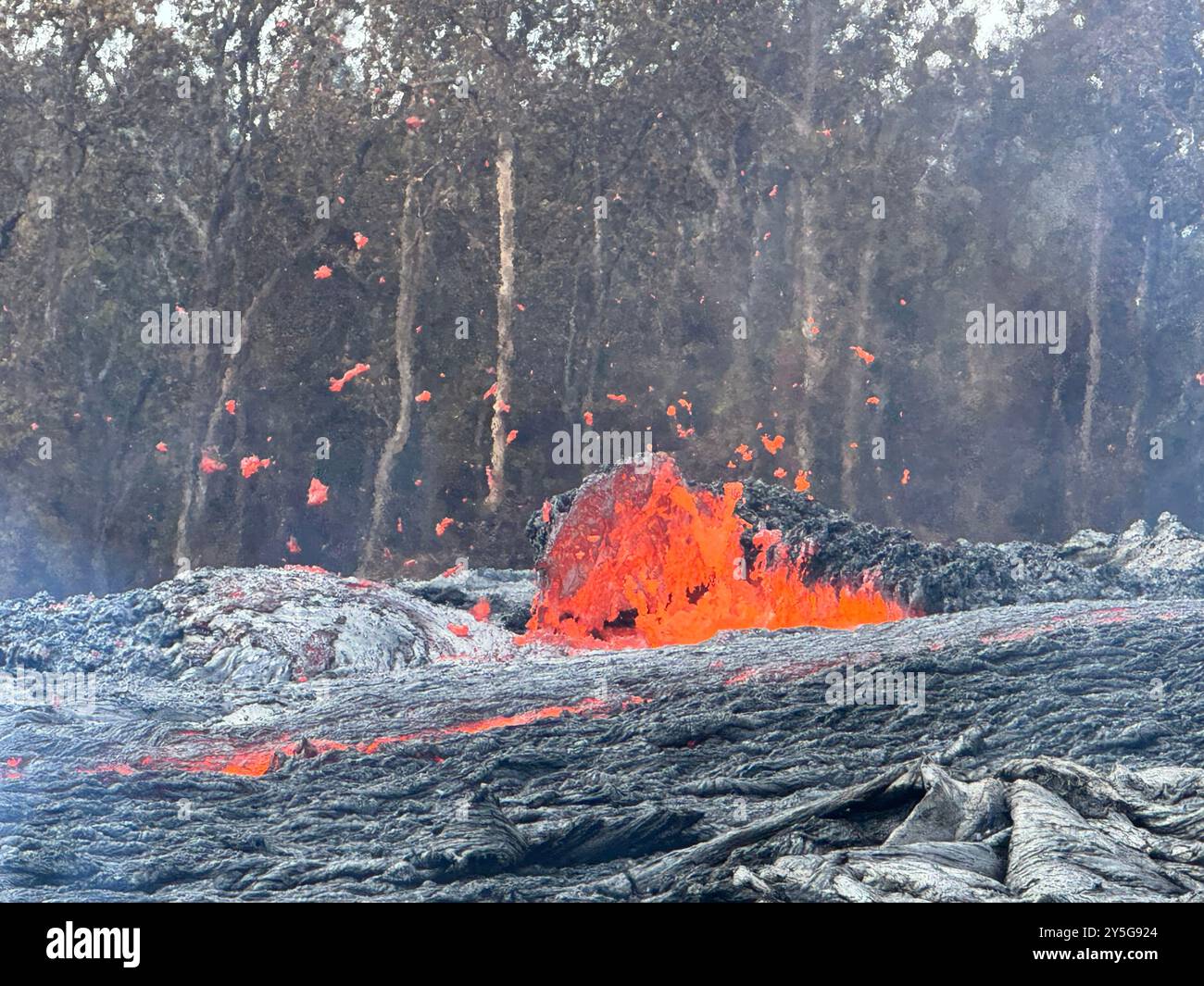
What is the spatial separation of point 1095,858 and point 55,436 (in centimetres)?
983

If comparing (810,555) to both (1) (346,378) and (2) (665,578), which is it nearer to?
(2) (665,578)

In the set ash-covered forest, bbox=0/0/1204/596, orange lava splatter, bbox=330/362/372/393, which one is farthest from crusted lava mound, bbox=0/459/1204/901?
orange lava splatter, bbox=330/362/372/393

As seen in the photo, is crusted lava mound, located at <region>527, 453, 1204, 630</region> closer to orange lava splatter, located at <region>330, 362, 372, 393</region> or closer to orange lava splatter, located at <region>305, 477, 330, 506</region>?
orange lava splatter, located at <region>305, 477, 330, 506</region>

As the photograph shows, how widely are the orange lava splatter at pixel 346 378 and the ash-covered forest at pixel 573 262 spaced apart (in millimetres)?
28

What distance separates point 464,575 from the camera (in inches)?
556

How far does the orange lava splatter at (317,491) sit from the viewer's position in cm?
1439

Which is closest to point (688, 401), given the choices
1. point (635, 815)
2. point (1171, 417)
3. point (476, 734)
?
point (1171, 417)

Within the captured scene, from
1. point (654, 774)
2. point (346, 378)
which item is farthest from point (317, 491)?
point (654, 774)

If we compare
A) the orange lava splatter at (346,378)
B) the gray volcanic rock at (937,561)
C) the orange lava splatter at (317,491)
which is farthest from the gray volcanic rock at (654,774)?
the orange lava splatter at (346,378)

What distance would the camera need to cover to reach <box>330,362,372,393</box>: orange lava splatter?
1445 centimetres

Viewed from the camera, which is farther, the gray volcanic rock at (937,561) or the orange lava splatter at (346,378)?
the orange lava splatter at (346,378)

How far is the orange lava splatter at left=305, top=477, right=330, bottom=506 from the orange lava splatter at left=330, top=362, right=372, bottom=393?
2.79ft

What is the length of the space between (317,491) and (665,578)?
357cm

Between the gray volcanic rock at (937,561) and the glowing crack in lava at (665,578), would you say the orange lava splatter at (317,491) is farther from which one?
the glowing crack in lava at (665,578)
